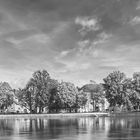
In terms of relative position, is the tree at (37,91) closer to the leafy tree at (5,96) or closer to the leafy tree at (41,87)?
the leafy tree at (41,87)

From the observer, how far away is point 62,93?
17900 centimetres

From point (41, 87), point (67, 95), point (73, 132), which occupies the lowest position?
point (73, 132)

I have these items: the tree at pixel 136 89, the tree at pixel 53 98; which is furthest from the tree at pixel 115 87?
the tree at pixel 53 98

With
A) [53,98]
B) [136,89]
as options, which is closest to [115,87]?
[136,89]

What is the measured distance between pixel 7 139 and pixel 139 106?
483ft

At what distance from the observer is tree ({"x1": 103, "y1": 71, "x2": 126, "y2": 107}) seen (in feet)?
552

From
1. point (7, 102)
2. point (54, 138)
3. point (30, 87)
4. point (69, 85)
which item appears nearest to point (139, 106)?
point (69, 85)

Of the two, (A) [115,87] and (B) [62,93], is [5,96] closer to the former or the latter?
(B) [62,93]

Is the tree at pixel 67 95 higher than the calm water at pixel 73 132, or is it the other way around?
the tree at pixel 67 95

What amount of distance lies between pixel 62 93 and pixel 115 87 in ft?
94.6

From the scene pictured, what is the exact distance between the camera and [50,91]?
18325 cm

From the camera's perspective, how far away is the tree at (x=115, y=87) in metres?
168

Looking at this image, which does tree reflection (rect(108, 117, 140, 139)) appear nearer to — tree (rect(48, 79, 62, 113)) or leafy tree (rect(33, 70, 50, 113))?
leafy tree (rect(33, 70, 50, 113))

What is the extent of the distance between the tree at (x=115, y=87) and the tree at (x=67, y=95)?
19.7 metres
